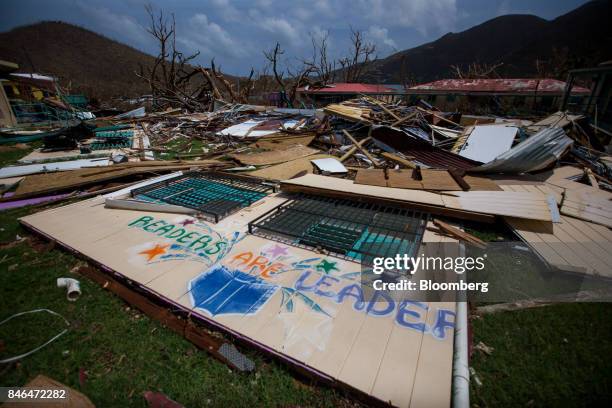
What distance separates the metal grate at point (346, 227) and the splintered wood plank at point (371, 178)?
0.69 m

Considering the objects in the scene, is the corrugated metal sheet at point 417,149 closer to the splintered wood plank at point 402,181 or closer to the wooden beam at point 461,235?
the splintered wood plank at point 402,181

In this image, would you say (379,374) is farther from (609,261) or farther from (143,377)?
(609,261)

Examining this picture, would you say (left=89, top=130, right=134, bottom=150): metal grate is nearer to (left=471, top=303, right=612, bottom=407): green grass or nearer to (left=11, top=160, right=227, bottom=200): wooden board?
(left=11, top=160, right=227, bottom=200): wooden board

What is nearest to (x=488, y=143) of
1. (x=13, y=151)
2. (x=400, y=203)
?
(x=400, y=203)

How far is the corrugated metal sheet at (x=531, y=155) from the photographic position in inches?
219

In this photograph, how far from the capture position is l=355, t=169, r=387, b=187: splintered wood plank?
5.05 metres

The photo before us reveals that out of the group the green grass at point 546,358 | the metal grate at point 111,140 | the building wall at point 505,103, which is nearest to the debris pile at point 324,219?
the green grass at point 546,358

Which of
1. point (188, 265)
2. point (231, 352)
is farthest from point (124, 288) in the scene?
point (231, 352)

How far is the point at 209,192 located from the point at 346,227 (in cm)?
291

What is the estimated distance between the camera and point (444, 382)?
6.13 feet

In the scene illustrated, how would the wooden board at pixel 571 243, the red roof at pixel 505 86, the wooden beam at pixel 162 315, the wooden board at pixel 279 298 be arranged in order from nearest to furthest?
the wooden board at pixel 279 298 < the wooden beam at pixel 162 315 < the wooden board at pixel 571 243 < the red roof at pixel 505 86

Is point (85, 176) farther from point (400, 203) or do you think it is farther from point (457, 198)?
point (457, 198)

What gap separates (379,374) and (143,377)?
180 centimetres

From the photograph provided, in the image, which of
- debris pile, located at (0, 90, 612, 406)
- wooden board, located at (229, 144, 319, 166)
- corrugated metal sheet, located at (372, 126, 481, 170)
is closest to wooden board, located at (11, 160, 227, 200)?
debris pile, located at (0, 90, 612, 406)
